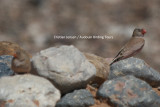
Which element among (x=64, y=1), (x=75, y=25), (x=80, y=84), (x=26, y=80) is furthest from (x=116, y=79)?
(x=64, y=1)

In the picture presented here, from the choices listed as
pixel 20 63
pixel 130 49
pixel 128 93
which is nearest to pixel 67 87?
pixel 20 63

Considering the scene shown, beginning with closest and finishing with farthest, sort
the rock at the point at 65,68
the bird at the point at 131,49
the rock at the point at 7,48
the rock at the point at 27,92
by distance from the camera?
the rock at the point at 27,92, the rock at the point at 65,68, the rock at the point at 7,48, the bird at the point at 131,49

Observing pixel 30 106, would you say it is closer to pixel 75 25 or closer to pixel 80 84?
pixel 80 84

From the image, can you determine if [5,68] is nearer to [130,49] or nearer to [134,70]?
[134,70]

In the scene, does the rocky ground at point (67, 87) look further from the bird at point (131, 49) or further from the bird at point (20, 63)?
the bird at point (131, 49)

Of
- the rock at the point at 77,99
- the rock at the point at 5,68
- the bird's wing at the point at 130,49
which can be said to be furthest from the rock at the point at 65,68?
the bird's wing at the point at 130,49
